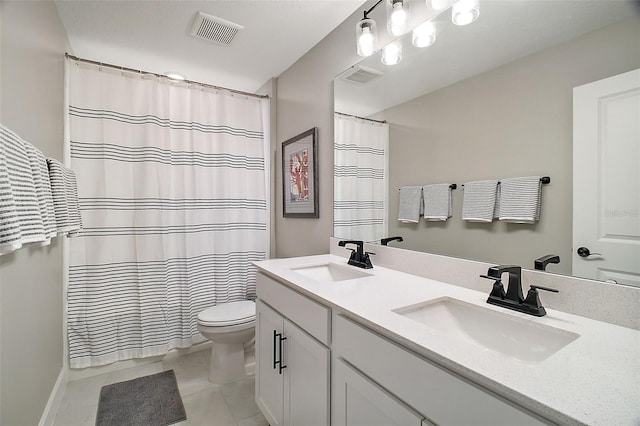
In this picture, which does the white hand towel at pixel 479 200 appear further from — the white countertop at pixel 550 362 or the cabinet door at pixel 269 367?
the cabinet door at pixel 269 367

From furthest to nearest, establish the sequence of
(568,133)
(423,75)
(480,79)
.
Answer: (423,75), (480,79), (568,133)

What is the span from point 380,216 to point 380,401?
39.8 inches

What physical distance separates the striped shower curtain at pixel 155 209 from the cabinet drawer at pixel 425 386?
1791 millimetres

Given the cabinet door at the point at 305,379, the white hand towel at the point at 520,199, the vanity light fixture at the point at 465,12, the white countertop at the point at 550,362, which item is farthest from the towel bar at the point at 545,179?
the cabinet door at the point at 305,379

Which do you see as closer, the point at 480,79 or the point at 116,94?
the point at 480,79

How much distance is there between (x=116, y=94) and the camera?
214 centimetres

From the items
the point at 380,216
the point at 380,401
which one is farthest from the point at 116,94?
the point at 380,401

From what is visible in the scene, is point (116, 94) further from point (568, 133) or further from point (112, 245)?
point (568, 133)

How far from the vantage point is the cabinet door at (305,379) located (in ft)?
3.55

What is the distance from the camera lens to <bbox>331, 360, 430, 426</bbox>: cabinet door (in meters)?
0.77

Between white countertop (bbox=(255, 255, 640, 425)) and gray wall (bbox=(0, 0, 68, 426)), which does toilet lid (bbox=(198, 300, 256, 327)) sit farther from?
white countertop (bbox=(255, 255, 640, 425))

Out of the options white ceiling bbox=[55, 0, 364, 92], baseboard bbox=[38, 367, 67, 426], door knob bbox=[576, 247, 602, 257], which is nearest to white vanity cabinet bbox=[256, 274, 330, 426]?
door knob bbox=[576, 247, 602, 257]

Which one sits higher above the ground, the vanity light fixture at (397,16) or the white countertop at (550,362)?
the vanity light fixture at (397,16)

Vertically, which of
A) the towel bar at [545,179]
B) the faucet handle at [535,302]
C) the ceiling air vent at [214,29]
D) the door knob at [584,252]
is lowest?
the faucet handle at [535,302]
